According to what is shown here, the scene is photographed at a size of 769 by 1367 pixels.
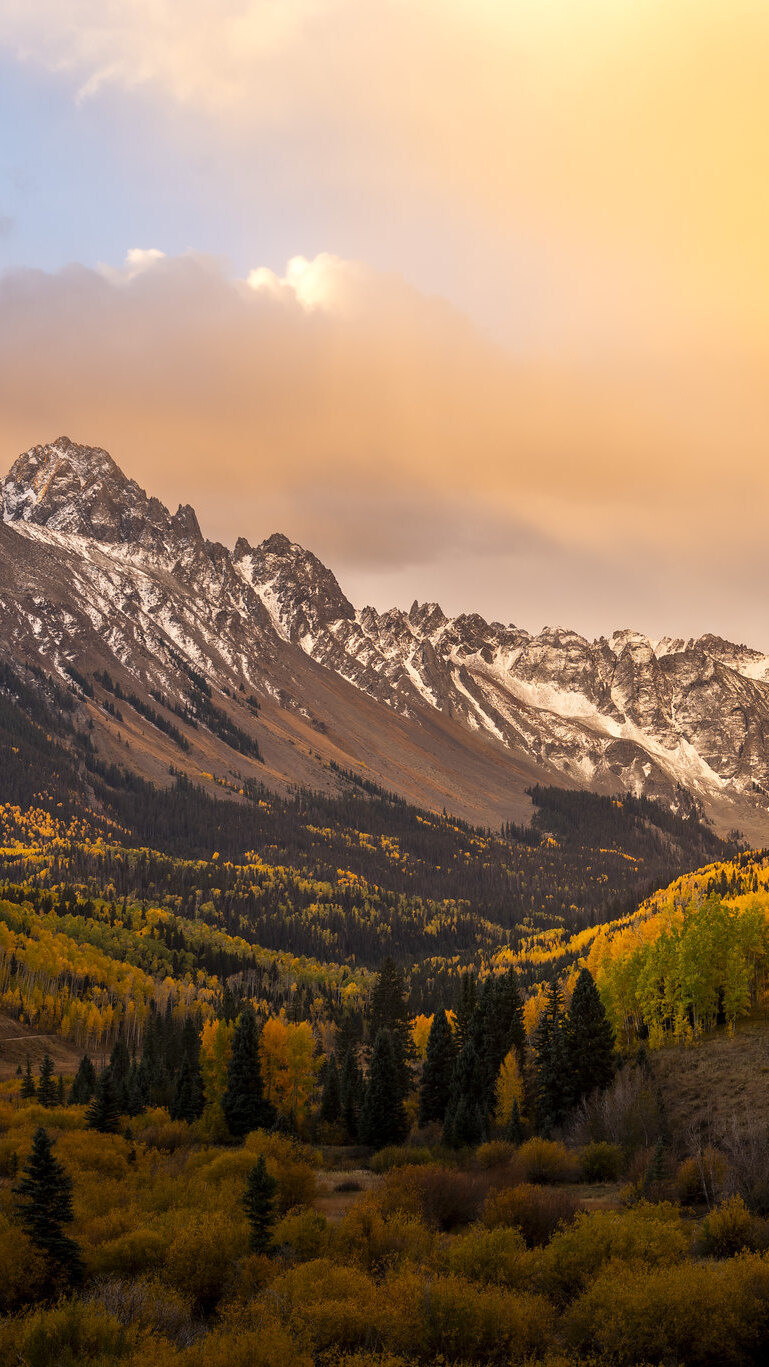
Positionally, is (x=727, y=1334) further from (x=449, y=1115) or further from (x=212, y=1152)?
(x=449, y=1115)

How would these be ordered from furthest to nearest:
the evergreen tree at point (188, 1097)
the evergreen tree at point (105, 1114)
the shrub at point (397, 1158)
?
the evergreen tree at point (188, 1097) < the evergreen tree at point (105, 1114) < the shrub at point (397, 1158)

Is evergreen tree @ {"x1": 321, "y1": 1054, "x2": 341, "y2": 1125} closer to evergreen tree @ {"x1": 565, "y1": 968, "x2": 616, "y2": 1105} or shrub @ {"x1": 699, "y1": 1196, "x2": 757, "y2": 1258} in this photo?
evergreen tree @ {"x1": 565, "y1": 968, "x2": 616, "y2": 1105}

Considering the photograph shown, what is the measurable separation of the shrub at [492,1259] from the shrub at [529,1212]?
590cm

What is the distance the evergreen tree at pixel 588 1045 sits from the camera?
270 feet

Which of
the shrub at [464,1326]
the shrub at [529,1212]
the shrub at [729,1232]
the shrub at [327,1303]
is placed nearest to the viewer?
the shrub at [464,1326]

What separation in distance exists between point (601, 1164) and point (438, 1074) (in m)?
32.6

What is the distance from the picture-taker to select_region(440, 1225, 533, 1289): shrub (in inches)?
1553

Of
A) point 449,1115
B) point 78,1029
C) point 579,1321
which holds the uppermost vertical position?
point 579,1321

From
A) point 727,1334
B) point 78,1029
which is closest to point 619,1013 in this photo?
point 727,1334

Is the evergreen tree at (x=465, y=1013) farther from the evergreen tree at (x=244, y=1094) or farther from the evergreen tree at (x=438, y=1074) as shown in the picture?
the evergreen tree at (x=244, y=1094)

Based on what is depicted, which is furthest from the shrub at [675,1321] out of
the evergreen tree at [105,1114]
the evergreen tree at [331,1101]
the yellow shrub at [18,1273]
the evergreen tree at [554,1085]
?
the evergreen tree at [331,1101]

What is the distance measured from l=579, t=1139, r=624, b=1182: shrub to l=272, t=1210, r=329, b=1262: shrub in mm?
24969

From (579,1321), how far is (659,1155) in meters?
25.9

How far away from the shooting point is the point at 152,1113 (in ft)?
292
